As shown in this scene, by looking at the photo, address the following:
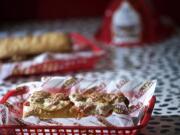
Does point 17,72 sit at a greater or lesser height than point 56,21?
lesser

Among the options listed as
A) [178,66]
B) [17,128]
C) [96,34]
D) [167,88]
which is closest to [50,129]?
[17,128]

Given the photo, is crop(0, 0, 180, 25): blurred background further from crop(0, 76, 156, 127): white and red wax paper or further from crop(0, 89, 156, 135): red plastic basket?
crop(0, 89, 156, 135): red plastic basket

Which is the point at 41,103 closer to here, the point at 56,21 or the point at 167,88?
the point at 167,88

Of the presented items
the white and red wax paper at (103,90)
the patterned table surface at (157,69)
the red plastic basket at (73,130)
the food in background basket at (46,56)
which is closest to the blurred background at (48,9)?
the patterned table surface at (157,69)

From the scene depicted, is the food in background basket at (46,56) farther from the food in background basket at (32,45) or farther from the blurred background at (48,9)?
the blurred background at (48,9)

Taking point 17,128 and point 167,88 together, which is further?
point 167,88

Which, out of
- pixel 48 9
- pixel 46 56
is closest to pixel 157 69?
pixel 46 56
